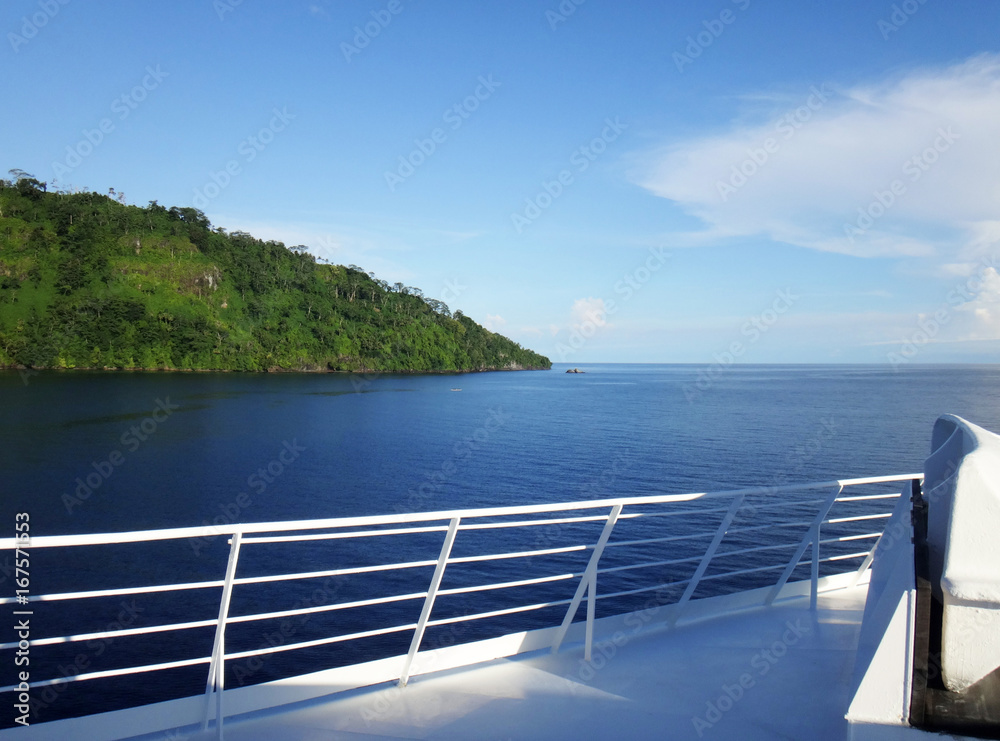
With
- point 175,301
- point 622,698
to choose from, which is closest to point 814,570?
point 622,698

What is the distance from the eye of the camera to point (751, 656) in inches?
144

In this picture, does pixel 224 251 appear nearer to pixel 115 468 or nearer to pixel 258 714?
pixel 115 468

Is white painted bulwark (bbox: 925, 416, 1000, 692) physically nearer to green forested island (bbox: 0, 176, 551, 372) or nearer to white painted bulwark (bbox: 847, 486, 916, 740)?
white painted bulwark (bbox: 847, 486, 916, 740)

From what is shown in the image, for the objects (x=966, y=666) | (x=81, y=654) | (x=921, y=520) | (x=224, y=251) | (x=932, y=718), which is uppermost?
(x=224, y=251)

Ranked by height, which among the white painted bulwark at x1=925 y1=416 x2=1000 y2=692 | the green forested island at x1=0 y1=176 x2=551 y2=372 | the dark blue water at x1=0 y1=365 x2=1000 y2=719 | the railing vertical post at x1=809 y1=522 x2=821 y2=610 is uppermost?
the green forested island at x1=0 y1=176 x2=551 y2=372

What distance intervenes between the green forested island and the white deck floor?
92938 mm

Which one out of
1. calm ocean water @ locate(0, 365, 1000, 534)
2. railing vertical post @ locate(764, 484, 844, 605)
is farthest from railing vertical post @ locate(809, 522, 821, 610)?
calm ocean water @ locate(0, 365, 1000, 534)

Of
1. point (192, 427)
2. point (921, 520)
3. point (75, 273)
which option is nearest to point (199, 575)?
point (921, 520)

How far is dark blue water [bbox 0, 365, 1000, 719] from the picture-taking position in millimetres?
12211

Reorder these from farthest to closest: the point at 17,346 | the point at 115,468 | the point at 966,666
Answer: the point at 17,346
the point at 115,468
the point at 966,666

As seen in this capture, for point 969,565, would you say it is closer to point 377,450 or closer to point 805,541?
point 805,541

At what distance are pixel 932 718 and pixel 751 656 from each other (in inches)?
78.5

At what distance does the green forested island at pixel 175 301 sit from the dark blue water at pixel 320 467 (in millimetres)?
24389

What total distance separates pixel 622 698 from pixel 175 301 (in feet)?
352
